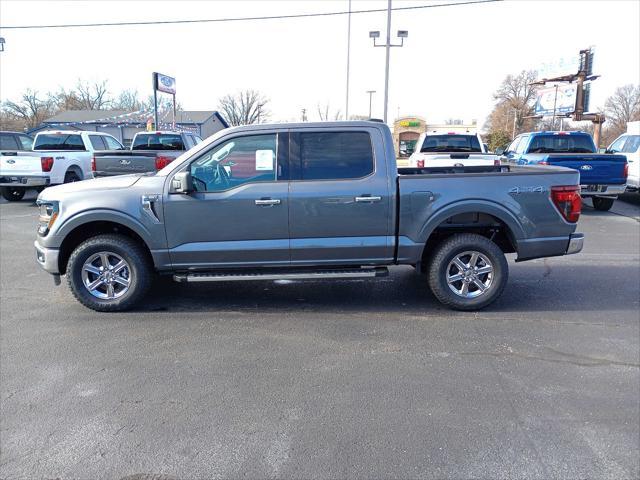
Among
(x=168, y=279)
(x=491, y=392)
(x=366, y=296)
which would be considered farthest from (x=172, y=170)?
(x=491, y=392)

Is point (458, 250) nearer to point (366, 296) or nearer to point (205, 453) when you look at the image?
point (366, 296)

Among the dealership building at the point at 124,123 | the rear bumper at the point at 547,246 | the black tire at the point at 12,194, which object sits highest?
the dealership building at the point at 124,123

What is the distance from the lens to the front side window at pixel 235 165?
5176 millimetres

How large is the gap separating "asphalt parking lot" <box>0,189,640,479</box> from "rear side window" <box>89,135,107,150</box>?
10.9 metres

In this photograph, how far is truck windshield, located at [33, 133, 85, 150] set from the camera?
48.8ft

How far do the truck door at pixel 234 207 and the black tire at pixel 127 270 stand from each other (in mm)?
383

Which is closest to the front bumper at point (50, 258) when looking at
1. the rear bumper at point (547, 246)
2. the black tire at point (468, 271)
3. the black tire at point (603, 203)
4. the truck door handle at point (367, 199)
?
the truck door handle at point (367, 199)

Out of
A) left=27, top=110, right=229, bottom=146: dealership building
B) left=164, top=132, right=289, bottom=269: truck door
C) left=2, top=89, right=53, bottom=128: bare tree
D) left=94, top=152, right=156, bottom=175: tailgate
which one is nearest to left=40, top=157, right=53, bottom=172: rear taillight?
left=94, top=152, right=156, bottom=175: tailgate

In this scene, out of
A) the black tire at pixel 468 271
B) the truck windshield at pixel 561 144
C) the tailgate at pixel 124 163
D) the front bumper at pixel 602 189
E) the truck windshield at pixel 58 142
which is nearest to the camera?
the black tire at pixel 468 271

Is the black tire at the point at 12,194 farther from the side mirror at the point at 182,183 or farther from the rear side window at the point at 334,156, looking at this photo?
the rear side window at the point at 334,156

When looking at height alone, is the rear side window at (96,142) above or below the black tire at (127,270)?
above

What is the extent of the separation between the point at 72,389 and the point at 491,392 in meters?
3.12

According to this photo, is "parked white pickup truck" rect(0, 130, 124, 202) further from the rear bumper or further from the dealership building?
the dealership building

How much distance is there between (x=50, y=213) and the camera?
17.3ft
